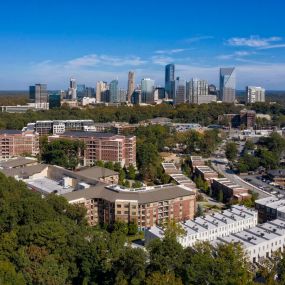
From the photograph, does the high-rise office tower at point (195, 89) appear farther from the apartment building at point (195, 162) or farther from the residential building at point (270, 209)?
the residential building at point (270, 209)

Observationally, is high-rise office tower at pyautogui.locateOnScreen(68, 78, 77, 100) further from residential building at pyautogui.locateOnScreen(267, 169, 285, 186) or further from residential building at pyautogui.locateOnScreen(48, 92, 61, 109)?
residential building at pyautogui.locateOnScreen(267, 169, 285, 186)

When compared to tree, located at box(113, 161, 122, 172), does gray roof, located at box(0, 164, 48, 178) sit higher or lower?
higher

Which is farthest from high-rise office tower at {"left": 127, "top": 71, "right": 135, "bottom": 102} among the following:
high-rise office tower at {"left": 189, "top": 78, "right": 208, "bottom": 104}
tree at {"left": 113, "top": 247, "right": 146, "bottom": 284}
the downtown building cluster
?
tree at {"left": 113, "top": 247, "right": 146, "bottom": 284}

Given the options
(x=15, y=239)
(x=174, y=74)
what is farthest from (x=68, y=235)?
(x=174, y=74)

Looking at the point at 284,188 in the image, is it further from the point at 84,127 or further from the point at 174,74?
the point at 174,74

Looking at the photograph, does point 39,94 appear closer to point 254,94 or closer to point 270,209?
point 254,94

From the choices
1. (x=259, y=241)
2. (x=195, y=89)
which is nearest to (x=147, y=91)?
(x=195, y=89)
